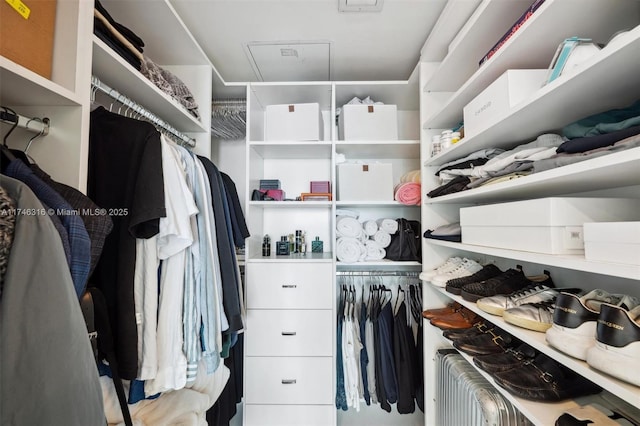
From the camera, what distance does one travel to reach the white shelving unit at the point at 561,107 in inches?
19.5

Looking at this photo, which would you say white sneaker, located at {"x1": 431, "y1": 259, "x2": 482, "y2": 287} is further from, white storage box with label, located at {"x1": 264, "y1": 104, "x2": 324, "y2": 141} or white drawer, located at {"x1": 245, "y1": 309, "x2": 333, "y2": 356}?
white storage box with label, located at {"x1": 264, "y1": 104, "x2": 324, "y2": 141}

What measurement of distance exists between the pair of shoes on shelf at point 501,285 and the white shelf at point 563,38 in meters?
0.51

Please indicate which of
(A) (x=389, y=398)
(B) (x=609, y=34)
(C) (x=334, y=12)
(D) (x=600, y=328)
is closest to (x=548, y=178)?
(D) (x=600, y=328)

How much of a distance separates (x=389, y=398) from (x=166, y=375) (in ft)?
3.80

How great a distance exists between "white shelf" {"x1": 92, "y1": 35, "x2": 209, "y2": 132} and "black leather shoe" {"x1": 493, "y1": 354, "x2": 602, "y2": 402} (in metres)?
1.55

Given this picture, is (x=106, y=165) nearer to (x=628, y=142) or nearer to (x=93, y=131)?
(x=93, y=131)

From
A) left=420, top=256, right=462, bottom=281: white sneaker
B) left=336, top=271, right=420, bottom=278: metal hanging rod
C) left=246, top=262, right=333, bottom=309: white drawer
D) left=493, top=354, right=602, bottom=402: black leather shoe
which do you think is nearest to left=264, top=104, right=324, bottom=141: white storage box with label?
left=246, top=262, right=333, bottom=309: white drawer

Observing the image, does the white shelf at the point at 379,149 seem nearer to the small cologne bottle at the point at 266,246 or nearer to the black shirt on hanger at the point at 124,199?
the small cologne bottle at the point at 266,246

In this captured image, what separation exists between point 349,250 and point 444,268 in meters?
0.52

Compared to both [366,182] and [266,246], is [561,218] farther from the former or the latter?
[266,246]

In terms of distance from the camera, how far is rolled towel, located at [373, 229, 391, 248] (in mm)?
1568

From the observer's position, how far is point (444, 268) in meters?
1.24

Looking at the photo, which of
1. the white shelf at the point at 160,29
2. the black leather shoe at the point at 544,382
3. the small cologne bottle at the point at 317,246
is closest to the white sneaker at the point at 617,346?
the black leather shoe at the point at 544,382

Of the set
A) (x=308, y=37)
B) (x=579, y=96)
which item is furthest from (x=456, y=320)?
(x=308, y=37)
